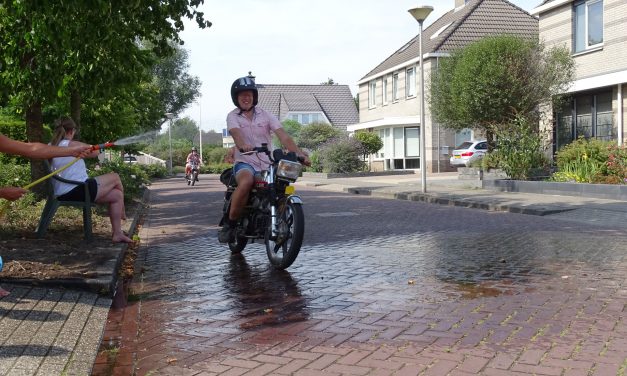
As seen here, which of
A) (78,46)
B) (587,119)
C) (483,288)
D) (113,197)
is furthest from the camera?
(587,119)

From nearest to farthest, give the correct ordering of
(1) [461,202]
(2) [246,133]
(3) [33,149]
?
1. (3) [33,149]
2. (2) [246,133]
3. (1) [461,202]

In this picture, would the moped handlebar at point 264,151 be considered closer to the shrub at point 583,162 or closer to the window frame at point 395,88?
the shrub at point 583,162

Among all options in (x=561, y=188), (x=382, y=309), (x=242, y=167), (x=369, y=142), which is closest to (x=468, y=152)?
(x=369, y=142)

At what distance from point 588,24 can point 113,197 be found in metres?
19.5

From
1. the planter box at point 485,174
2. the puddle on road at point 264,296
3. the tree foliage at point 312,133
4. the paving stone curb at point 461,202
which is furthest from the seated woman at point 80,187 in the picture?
the tree foliage at point 312,133

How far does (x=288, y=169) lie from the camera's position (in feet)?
21.6

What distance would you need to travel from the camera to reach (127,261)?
25.0 ft

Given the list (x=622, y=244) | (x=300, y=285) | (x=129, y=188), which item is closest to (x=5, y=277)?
(x=300, y=285)

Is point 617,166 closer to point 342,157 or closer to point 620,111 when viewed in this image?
point 620,111

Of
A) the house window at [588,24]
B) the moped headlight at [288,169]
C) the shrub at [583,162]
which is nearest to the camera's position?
the moped headlight at [288,169]

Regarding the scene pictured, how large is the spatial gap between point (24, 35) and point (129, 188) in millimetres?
7162

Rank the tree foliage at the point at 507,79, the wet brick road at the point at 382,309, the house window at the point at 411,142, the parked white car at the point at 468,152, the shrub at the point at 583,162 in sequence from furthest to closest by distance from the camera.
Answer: the house window at the point at 411,142 < the parked white car at the point at 468,152 < the tree foliage at the point at 507,79 < the shrub at the point at 583,162 < the wet brick road at the point at 382,309

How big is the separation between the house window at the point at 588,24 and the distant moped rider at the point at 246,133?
59.2ft

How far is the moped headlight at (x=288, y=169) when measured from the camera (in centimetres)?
656
